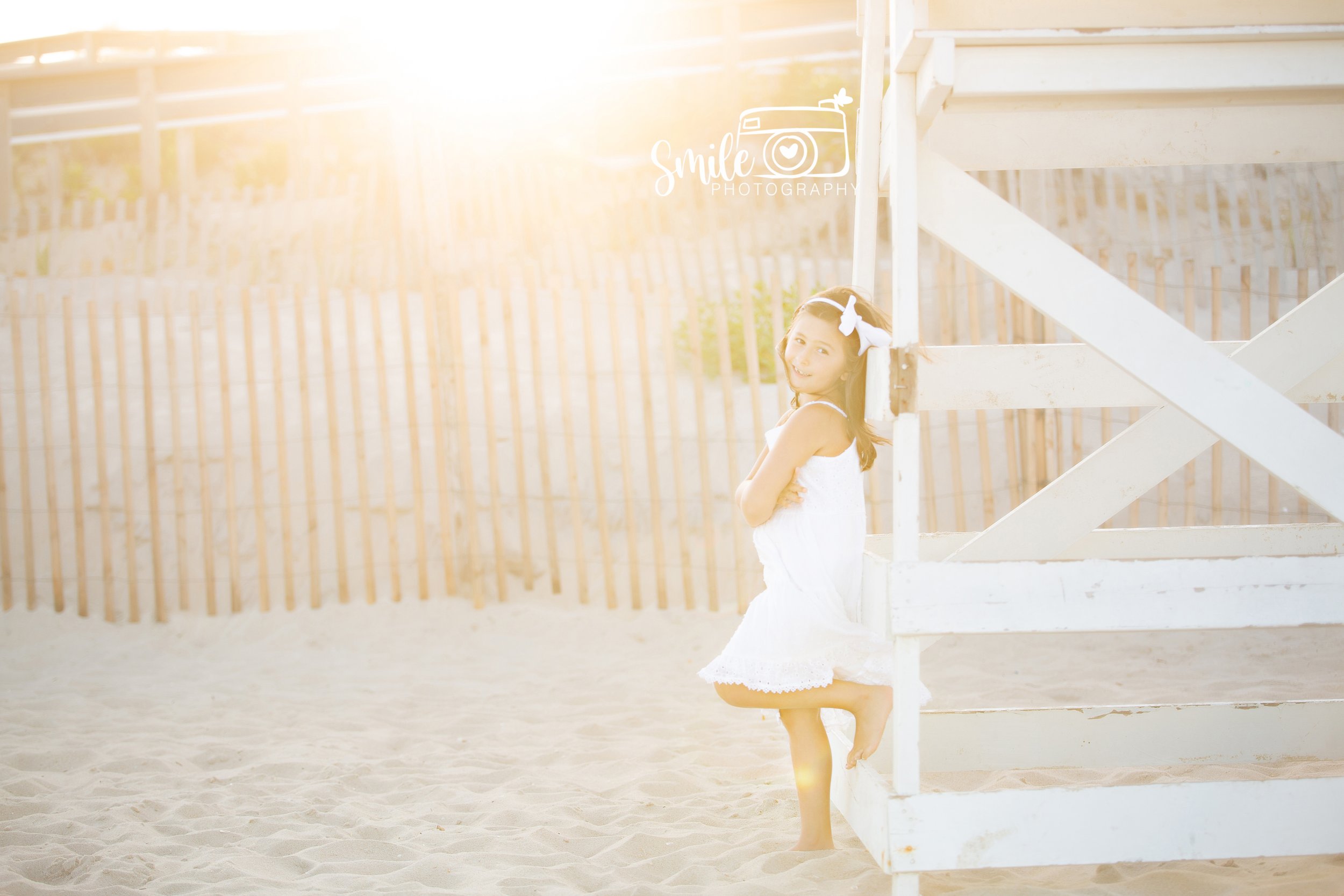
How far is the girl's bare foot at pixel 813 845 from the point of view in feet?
8.74

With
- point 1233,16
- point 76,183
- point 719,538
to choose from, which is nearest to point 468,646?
point 719,538

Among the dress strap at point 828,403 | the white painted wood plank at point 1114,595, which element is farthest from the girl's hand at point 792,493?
the white painted wood plank at point 1114,595

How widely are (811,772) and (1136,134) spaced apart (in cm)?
172

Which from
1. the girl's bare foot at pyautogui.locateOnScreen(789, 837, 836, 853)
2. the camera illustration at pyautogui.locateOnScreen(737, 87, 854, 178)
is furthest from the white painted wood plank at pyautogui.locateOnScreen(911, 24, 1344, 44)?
the camera illustration at pyautogui.locateOnScreen(737, 87, 854, 178)

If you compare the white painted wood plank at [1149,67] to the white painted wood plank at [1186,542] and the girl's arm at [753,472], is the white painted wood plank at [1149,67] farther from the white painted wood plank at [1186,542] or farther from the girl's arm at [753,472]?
the white painted wood plank at [1186,542]

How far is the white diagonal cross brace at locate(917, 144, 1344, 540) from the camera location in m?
1.97

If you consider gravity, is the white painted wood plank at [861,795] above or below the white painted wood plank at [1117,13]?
below

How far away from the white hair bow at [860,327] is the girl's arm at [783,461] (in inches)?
8.5

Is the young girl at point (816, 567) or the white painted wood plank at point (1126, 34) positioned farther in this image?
the young girl at point (816, 567)

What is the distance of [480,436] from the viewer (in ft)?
21.7

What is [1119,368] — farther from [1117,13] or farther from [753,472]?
[753,472]

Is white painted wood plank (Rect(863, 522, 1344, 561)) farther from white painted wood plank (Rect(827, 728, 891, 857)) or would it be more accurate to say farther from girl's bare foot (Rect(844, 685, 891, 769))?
white painted wood plank (Rect(827, 728, 891, 857))

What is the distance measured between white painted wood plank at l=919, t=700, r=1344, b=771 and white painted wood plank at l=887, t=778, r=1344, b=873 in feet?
2.65

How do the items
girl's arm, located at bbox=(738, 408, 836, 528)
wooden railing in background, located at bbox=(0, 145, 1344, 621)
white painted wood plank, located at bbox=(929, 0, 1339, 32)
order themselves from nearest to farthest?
1. white painted wood plank, located at bbox=(929, 0, 1339, 32)
2. girl's arm, located at bbox=(738, 408, 836, 528)
3. wooden railing in background, located at bbox=(0, 145, 1344, 621)
